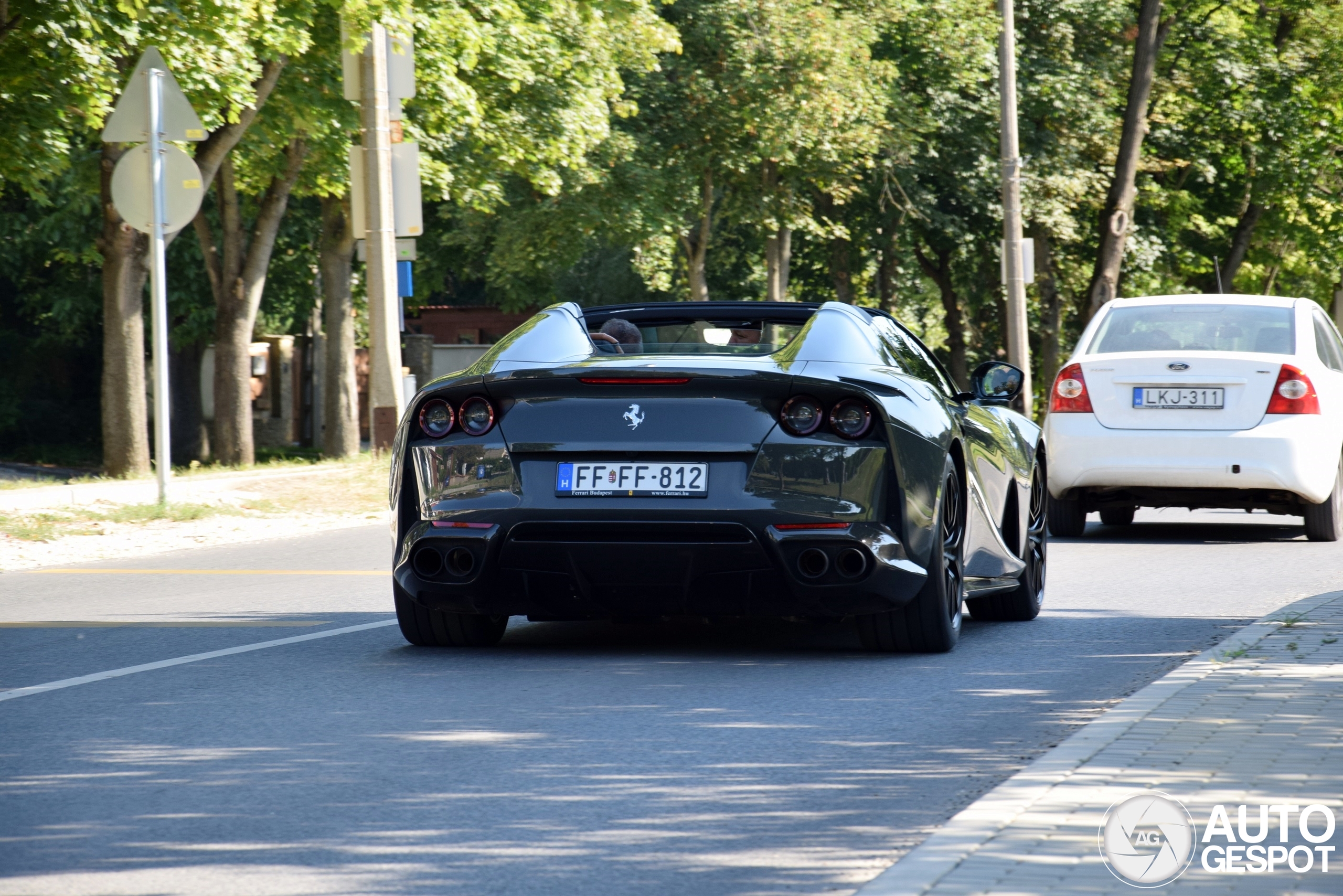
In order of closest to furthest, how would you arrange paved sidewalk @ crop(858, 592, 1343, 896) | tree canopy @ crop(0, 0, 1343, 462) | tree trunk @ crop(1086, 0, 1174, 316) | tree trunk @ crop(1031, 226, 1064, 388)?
paved sidewalk @ crop(858, 592, 1343, 896), tree canopy @ crop(0, 0, 1343, 462), tree trunk @ crop(1086, 0, 1174, 316), tree trunk @ crop(1031, 226, 1064, 388)

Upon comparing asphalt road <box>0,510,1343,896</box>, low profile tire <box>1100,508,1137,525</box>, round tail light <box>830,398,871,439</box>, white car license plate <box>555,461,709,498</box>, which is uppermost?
round tail light <box>830,398,871,439</box>

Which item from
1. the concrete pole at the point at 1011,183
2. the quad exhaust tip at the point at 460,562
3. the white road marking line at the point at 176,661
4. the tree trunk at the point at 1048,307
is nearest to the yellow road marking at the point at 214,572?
the white road marking line at the point at 176,661

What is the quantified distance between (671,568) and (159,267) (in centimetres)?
905

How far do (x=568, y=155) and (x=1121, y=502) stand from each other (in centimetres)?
1391

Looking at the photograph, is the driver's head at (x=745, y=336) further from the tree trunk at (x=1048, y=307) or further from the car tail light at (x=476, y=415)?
the tree trunk at (x=1048, y=307)

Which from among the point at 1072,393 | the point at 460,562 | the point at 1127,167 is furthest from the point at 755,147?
the point at 460,562

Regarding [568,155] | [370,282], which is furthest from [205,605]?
[568,155]

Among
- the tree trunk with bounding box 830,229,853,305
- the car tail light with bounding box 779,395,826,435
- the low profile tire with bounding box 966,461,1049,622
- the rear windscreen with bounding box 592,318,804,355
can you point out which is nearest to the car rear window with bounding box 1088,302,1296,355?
the low profile tire with bounding box 966,461,1049,622

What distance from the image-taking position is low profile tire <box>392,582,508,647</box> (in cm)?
747

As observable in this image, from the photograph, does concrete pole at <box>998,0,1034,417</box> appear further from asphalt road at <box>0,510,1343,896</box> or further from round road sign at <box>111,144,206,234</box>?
asphalt road at <box>0,510,1343,896</box>

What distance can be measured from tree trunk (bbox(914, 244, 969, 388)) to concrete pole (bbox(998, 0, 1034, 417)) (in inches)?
400

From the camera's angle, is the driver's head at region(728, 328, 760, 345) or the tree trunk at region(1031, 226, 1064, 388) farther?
the tree trunk at region(1031, 226, 1064, 388)

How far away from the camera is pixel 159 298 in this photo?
1471 cm

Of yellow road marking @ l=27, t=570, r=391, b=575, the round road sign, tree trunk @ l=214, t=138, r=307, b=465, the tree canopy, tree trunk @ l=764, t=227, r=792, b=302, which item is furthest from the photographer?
tree trunk @ l=764, t=227, r=792, b=302
